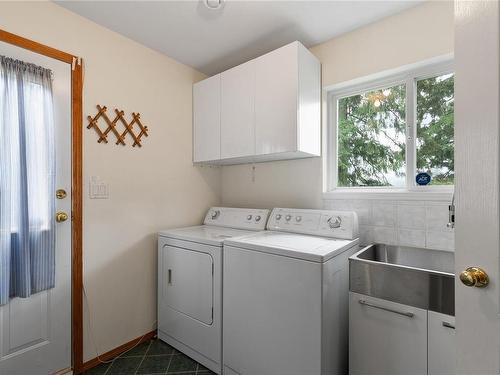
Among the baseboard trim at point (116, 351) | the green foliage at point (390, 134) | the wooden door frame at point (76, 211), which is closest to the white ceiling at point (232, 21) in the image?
the wooden door frame at point (76, 211)

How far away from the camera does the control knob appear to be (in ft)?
5.89

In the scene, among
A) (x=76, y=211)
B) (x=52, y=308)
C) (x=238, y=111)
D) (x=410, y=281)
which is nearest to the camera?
(x=410, y=281)

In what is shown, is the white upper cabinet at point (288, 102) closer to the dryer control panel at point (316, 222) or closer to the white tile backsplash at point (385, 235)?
the dryer control panel at point (316, 222)

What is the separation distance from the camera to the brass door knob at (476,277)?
743 mm

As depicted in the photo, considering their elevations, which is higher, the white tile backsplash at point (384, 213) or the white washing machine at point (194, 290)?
the white tile backsplash at point (384, 213)

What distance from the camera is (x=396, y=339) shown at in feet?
4.21

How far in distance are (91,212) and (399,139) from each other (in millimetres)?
2243

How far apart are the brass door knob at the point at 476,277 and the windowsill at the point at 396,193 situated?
3.24ft

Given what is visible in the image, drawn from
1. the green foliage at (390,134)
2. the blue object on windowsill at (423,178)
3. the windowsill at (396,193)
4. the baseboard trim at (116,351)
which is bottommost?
the baseboard trim at (116,351)

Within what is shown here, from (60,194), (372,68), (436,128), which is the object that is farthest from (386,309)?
(60,194)

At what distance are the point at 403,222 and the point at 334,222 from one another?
0.44 m

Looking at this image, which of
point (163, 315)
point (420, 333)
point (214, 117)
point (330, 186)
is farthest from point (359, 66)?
point (163, 315)

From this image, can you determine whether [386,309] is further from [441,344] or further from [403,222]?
[403,222]

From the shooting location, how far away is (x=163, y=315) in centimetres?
212
